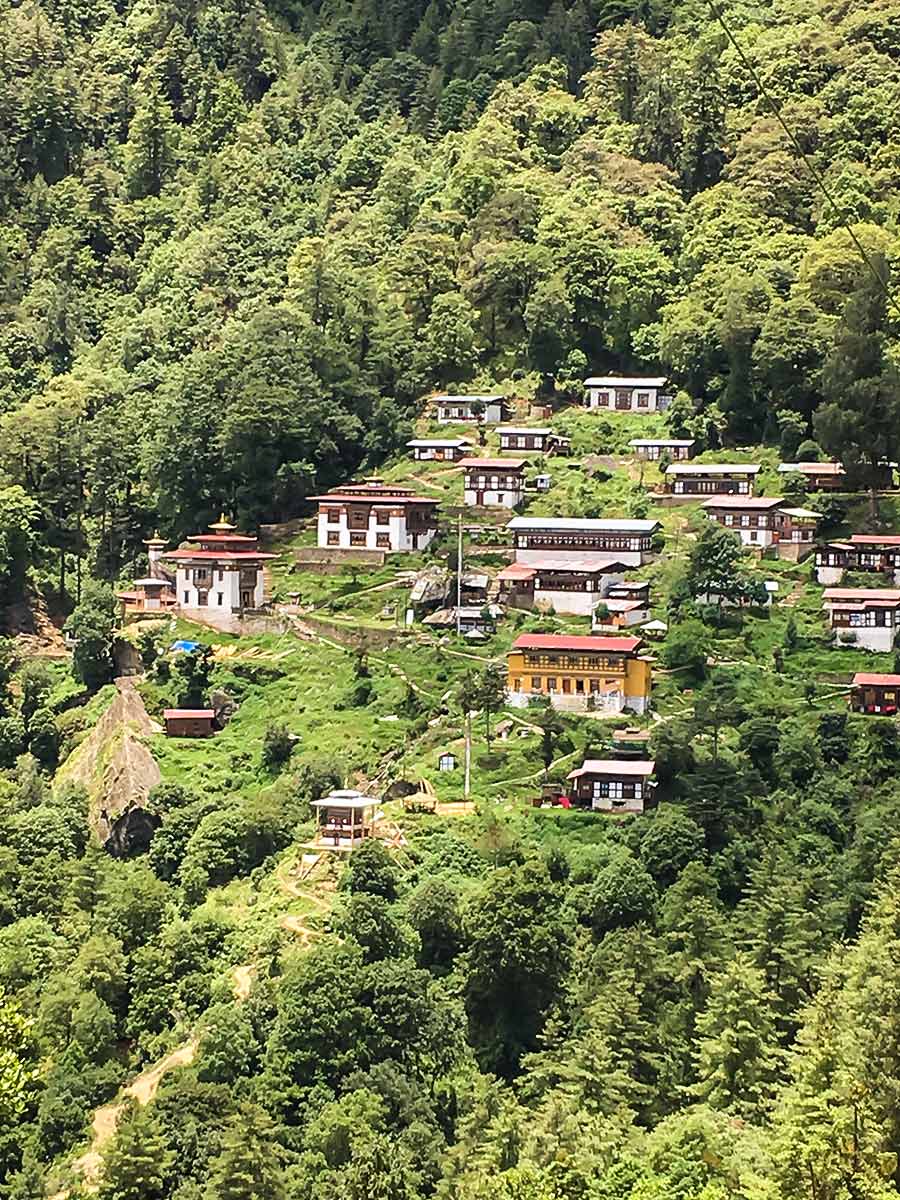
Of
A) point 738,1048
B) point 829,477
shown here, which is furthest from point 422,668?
point 738,1048

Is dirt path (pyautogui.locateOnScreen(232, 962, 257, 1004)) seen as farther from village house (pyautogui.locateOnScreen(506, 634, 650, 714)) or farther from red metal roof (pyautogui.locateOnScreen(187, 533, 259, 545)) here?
red metal roof (pyautogui.locateOnScreen(187, 533, 259, 545))

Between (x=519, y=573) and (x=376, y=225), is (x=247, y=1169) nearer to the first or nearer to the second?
(x=519, y=573)

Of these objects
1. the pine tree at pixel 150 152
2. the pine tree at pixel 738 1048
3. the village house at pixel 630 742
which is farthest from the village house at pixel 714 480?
the pine tree at pixel 150 152

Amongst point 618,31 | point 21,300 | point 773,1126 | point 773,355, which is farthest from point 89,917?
point 618,31

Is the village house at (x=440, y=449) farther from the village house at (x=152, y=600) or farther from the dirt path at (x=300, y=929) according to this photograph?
the dirt path at (x=300, y=929)

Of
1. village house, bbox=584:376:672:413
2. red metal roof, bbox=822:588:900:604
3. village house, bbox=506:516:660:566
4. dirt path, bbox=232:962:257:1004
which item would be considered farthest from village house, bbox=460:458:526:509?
dirt path, bbox=232:962:257:1004
